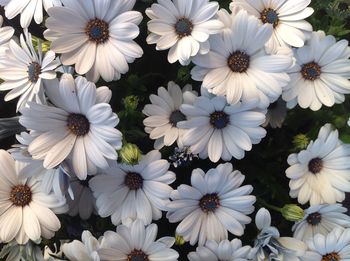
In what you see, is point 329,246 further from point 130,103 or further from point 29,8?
point 29,8

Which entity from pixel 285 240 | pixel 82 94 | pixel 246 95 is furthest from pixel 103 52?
pixel 285 240

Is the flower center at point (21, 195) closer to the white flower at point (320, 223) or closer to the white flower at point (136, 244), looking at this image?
the white flower at point (136, 244)

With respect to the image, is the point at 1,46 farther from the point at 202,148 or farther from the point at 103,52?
the point at 202,148

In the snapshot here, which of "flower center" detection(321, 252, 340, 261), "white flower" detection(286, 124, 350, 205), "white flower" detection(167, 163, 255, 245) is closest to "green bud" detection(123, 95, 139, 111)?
"white flower" detection(167, 163, 255, 245)

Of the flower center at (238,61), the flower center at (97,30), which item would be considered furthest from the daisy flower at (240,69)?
the flower center at (97,30)

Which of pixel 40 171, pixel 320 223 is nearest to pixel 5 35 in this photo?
pixel 40 171

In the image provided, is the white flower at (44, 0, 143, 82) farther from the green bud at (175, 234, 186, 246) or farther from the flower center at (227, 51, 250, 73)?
the green bud at (175, 234, 186, 246)

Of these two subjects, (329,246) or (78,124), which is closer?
(78,124)
